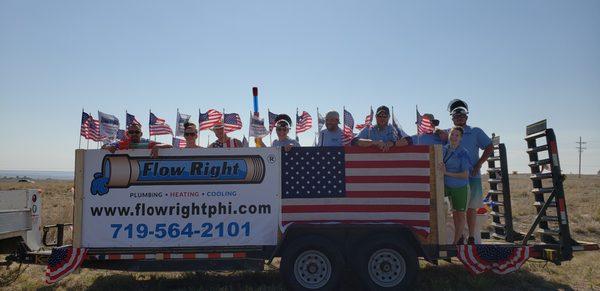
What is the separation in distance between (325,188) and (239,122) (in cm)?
457

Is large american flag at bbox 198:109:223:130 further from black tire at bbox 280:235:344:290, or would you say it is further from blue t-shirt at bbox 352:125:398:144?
black tire at bbox 280:235:344:290

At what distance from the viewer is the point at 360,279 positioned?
237 inches

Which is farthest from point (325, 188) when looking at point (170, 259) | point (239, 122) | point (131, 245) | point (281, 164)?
point (239, 122)

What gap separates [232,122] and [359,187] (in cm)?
487

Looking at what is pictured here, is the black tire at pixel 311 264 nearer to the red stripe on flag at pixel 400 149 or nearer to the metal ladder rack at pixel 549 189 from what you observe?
the red stripe on flag at pixel 400 149

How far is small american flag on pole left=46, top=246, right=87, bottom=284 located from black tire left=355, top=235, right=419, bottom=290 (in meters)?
3.99

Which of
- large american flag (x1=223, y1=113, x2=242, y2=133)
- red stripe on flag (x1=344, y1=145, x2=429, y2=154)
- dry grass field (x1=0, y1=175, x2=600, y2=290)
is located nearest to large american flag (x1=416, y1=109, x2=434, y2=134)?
red stripe on flag (x1=344, y1=145, x2=429, y2=154)

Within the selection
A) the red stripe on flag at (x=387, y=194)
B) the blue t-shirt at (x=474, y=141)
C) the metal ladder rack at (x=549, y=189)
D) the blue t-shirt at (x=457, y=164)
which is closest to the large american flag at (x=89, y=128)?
the red stripe on flag at (x=387, y=194)

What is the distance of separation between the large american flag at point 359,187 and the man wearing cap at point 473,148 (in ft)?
4.07

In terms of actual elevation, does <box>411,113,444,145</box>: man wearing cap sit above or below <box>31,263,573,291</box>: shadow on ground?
above

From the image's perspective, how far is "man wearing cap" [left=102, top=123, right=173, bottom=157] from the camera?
6254 millimetres

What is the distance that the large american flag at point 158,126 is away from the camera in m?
10.2

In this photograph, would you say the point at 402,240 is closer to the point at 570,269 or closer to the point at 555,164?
the point at 555,164

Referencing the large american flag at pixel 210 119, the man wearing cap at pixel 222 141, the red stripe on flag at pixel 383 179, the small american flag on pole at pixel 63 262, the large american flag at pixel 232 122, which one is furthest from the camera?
the large american flag at pixel 232 122
